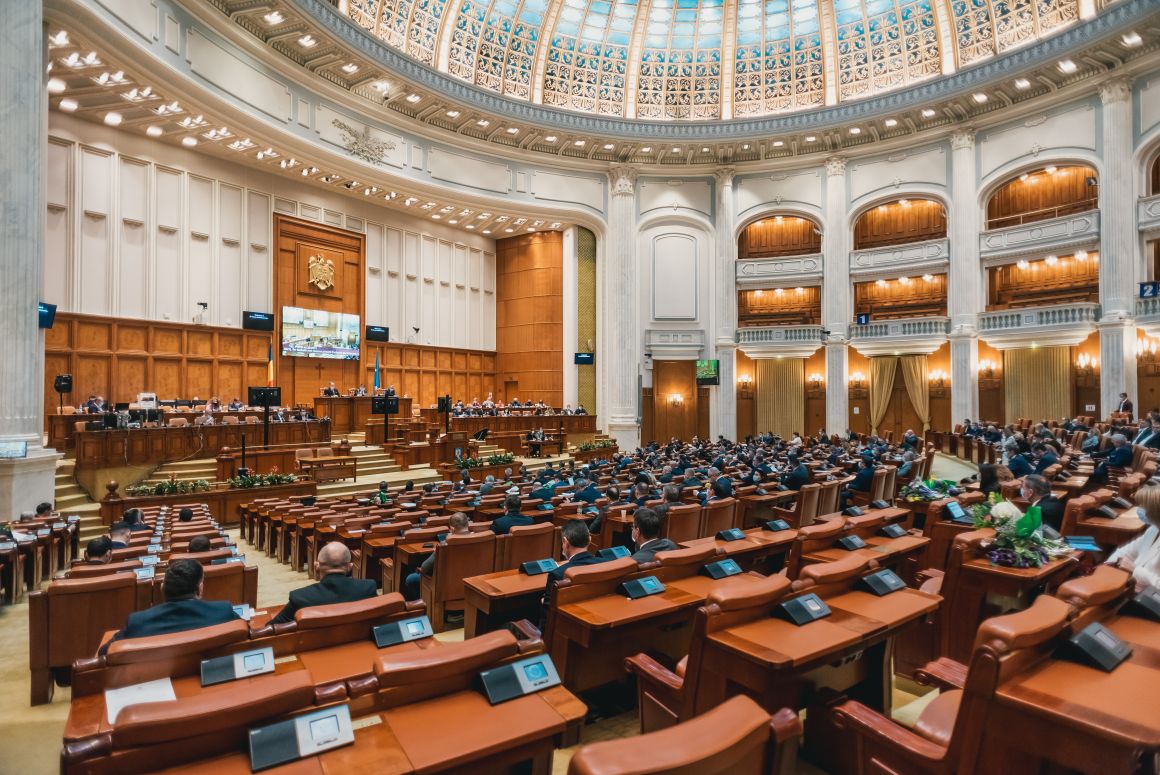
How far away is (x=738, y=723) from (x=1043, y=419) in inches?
732

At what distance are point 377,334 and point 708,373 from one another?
33.6 ft

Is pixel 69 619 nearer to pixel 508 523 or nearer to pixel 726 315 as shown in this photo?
pixel 508 523

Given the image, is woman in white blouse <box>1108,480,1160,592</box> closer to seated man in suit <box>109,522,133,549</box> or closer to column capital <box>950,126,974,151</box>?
seated man in suit <box>109,522,133,549</box>

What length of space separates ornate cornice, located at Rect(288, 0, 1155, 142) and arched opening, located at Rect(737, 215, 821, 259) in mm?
3236

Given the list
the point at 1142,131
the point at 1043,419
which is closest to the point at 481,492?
the point at 1043,419

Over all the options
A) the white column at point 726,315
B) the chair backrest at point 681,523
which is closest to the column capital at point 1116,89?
the white column at point 726,315

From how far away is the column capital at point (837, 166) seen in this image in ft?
63.1

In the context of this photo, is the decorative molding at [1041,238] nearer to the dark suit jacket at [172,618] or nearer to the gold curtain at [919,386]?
the gold curtain at [919,386]

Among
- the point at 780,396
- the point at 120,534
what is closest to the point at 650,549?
the point at 120,534

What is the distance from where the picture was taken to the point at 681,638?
3098 mm

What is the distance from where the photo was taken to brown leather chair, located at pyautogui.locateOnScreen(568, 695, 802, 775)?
122 centimetres

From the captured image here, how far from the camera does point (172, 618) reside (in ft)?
8.06

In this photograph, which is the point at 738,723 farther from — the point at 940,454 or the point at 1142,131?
the point at 1142,131

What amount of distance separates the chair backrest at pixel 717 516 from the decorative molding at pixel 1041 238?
1472 cm
